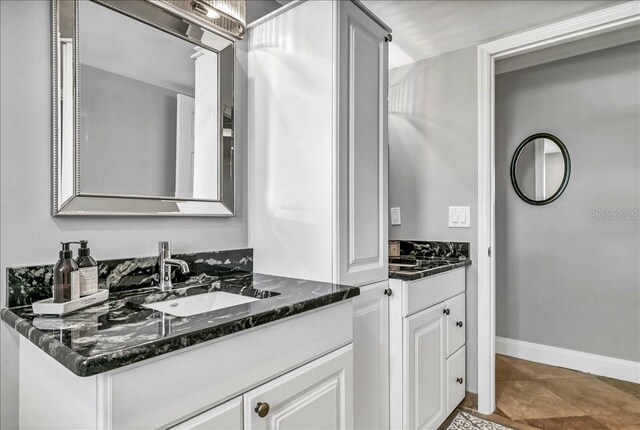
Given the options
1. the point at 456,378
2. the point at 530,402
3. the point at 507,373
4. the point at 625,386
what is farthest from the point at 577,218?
the point at 456,378

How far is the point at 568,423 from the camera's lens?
7.02ft

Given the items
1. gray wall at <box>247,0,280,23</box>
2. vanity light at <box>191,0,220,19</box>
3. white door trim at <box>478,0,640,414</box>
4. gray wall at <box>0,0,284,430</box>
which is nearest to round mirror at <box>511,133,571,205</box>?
white door trim at <box>478,0,640,414</box>

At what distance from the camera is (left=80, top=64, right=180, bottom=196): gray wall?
1.20 meters

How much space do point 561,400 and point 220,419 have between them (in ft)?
8.09

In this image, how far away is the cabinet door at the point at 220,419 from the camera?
0.82 metres

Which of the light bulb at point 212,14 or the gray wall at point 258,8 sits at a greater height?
the gray wall at point 258,8

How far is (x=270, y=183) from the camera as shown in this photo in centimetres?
164

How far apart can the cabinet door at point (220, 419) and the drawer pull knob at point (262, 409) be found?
50 millimetres

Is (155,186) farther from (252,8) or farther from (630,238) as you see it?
(630,238)

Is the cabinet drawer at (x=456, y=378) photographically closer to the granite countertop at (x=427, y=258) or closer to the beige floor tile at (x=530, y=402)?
the beige floor tile at (x=530, y=402)

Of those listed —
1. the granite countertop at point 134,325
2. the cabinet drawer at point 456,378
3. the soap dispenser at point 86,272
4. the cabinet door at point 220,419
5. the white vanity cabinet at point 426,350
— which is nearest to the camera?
the granite countertop at point 134,325

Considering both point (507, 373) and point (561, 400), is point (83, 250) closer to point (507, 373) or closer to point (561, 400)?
point (561, 400)

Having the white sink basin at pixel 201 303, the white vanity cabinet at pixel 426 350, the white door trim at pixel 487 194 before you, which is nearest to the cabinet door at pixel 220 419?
the white sink basin at pixel 201 303

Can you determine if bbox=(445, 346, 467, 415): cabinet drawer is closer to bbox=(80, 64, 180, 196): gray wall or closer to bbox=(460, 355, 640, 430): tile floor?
bbox=(460, 355, 640, 430): tile floor
